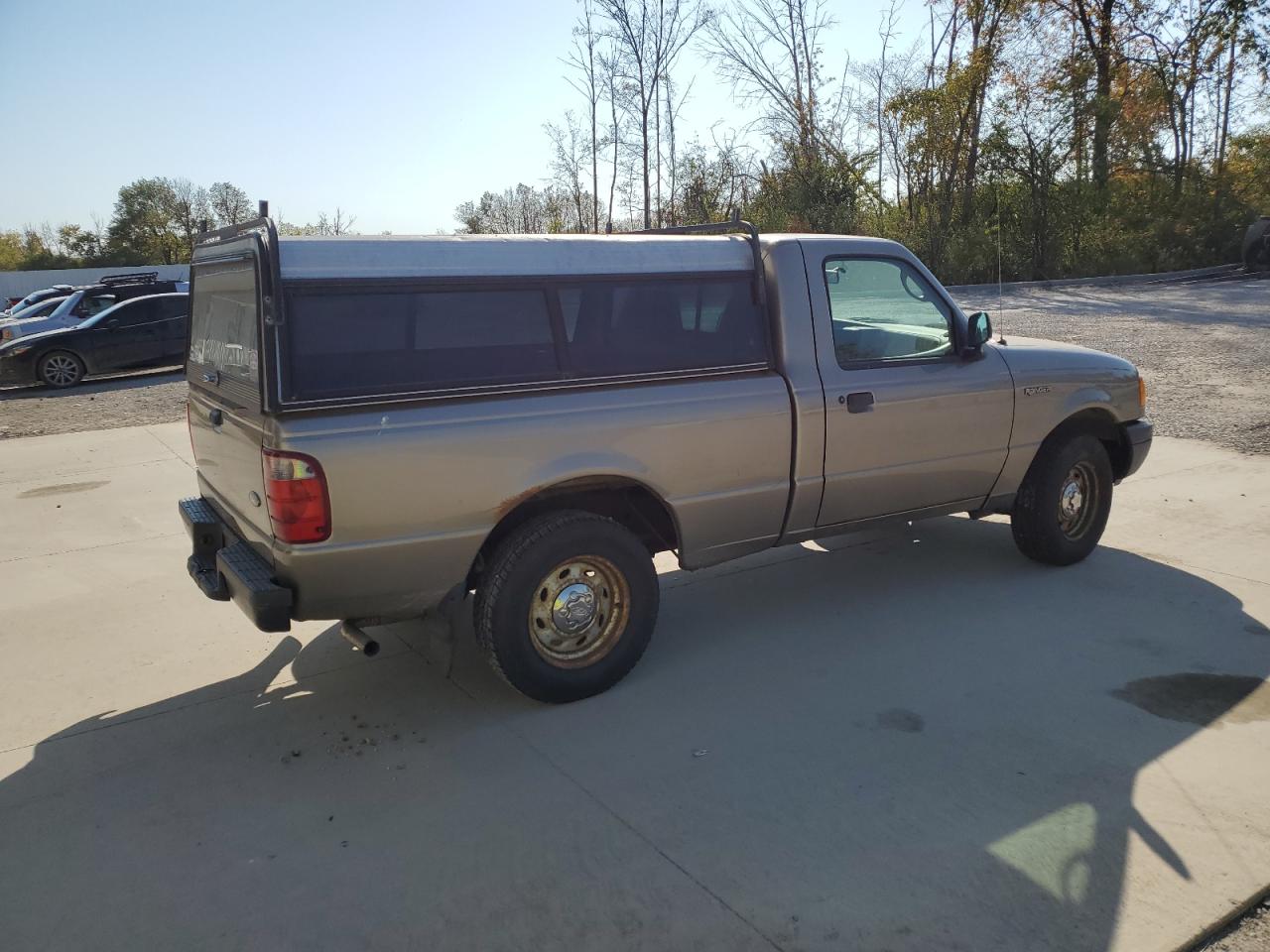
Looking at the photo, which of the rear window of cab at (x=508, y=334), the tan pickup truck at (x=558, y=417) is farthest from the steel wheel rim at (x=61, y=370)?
the rear window of cab at (x=508, y=334)

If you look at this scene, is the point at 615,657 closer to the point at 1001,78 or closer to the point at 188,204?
the point at 1001,78

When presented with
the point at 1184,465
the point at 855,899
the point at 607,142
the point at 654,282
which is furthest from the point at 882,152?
the point at 855,899

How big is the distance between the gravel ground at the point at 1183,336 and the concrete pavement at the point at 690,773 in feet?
12.1

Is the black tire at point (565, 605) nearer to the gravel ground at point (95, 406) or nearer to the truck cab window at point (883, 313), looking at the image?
the truck cab window at point (883, 313)

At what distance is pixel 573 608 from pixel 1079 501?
3.40 m

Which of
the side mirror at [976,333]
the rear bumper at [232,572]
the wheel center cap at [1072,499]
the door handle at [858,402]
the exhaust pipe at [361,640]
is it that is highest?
the side mirror at [976,333]

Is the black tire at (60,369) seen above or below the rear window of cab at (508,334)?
below

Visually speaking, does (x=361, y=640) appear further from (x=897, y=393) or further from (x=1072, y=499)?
(x=1072, y=499)

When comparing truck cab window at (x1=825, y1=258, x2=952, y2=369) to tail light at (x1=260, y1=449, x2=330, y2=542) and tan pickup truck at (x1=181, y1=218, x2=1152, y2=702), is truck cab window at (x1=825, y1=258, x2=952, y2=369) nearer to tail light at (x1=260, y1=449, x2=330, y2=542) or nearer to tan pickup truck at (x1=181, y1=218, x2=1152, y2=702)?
tan pickup truck at (x1=181, y1=218, x2=1152, y2=702)

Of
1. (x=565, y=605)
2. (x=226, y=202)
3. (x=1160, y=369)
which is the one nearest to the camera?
(x=565, y=605)

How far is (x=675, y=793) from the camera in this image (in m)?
3.58

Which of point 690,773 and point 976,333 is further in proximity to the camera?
point 976,333

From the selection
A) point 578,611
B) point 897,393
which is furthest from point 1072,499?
point 578,611

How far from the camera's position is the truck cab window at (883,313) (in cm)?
497
